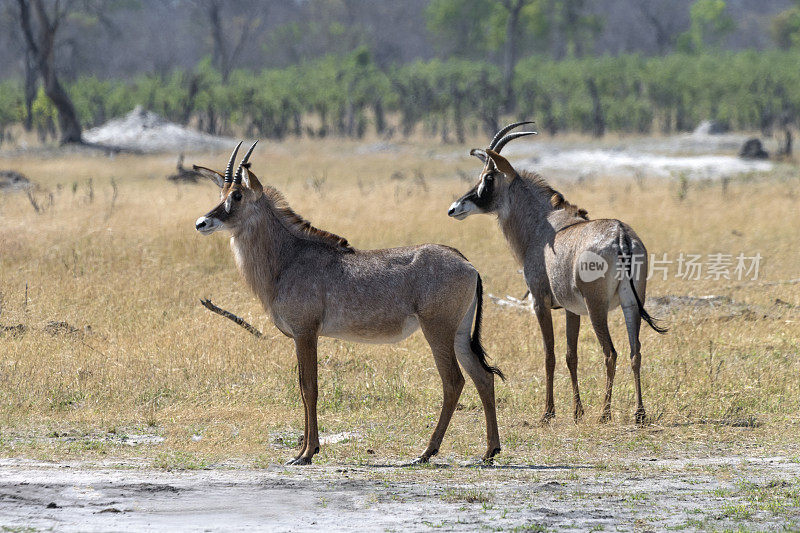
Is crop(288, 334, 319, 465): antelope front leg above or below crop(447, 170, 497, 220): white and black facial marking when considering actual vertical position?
below

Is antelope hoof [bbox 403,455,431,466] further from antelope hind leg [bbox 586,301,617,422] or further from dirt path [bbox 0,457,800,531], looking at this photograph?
antelope hind leg [bbox 586,301,617,422]

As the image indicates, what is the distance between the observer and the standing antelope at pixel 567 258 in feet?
24.8

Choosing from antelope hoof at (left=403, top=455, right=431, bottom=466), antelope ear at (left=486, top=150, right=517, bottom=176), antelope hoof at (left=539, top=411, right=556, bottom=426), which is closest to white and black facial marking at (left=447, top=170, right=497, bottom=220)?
antelope ear at (left=486, top=150, right=517, bottom=176)

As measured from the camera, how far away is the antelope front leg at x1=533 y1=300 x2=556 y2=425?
7.83 meters

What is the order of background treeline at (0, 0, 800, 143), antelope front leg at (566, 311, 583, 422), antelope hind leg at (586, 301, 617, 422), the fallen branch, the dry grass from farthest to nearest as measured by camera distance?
background treeline at (0, 0, 800, 143) → the fallen branch → antelope front leg at (566, 311, 583, 422) → antelope hind leg at (586, 301, 617, 422) → the dry grass

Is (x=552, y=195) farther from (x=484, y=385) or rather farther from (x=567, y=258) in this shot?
(x=484, y=385)

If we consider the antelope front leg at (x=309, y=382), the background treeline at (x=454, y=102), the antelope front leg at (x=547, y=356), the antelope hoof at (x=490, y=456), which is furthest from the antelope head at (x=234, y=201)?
the background treeline at (x=454, y=102)

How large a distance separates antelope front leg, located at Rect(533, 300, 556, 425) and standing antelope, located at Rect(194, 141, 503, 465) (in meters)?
1.16

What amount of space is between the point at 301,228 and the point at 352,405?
168 cm

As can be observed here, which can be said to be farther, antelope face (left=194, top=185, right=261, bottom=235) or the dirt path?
antelope face (left=194, top=185, right=261, bottom=235)

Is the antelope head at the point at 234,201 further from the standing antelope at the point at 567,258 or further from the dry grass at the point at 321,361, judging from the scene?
the standing antelope at the point at 567,258

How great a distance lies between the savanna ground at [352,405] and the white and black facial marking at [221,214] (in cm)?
139

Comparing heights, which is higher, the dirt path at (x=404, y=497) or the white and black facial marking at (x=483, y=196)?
the white and black facial marking at (x=483, y=196)

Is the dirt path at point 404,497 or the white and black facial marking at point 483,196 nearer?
the dirt path at point 404,497
